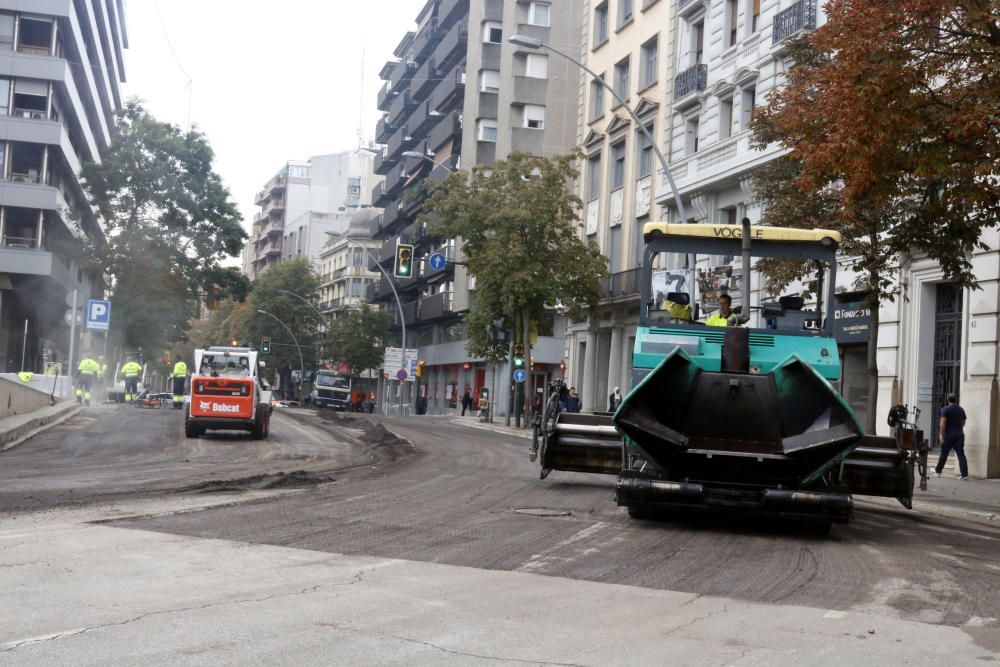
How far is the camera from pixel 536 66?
64188 mm

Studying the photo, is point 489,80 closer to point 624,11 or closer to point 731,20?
point 624,11

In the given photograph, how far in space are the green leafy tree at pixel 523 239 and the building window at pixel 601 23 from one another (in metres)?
8.20

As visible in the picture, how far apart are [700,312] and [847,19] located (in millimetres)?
4773

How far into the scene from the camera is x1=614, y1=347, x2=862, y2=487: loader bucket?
10.7 meters

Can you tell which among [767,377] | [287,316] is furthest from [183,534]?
[287,316]

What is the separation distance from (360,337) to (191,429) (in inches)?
2327

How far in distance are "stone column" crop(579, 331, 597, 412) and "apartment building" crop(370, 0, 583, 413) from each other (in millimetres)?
1721

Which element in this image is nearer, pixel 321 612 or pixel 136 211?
pixel 321 612

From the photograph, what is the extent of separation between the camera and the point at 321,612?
6785 millimetres

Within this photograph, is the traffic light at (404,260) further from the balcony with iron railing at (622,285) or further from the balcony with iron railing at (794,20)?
the balcony with iron railing at (794,20)

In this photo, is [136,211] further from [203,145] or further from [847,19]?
[847,19]

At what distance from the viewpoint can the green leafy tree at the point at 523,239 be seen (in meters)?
42.6

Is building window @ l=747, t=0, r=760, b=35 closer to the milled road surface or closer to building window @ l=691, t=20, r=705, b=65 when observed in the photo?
building window @ l=691, t=20, r=705, b=65

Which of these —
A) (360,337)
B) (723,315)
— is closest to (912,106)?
(723,315)
